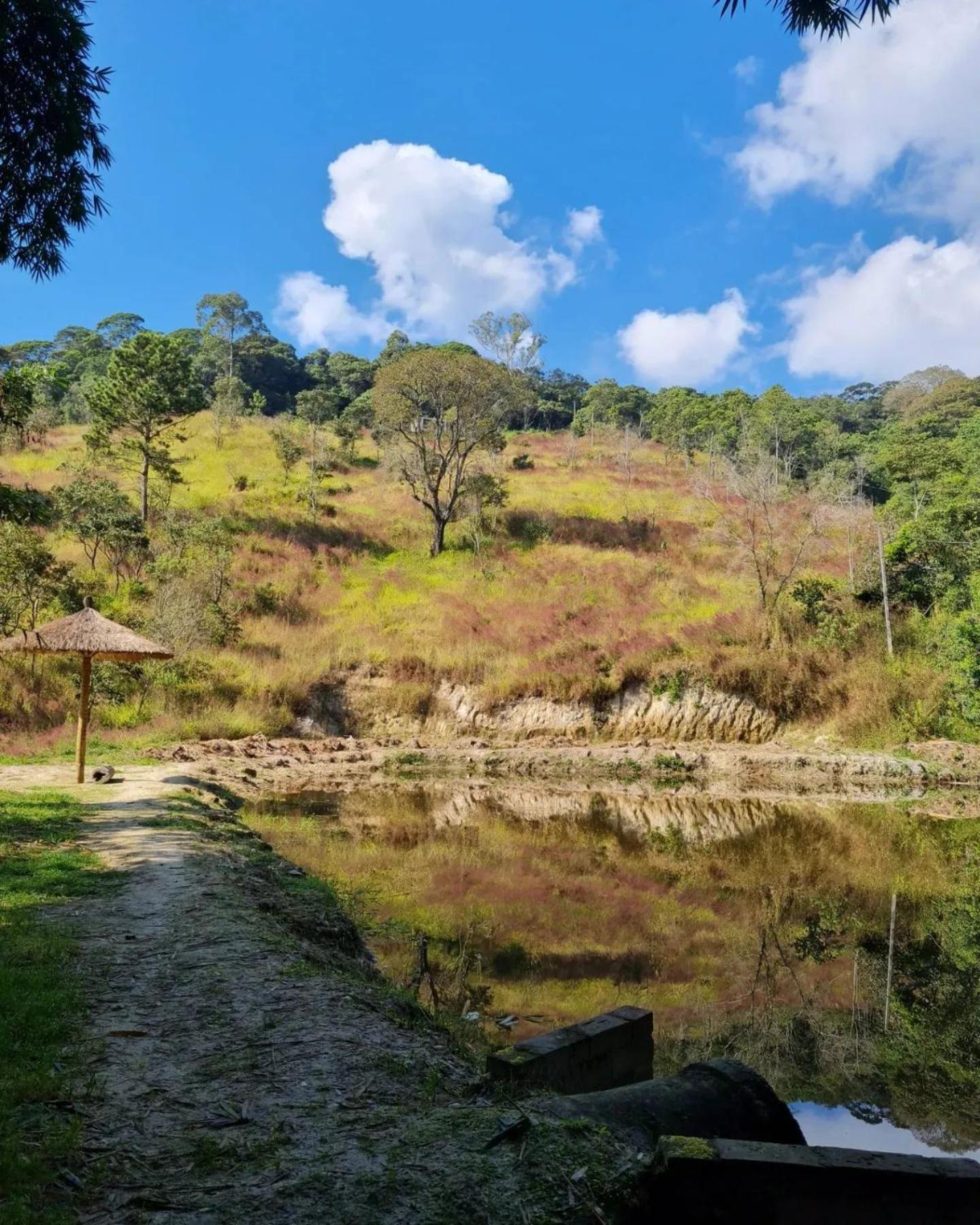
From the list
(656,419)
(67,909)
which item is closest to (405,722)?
(67,909)

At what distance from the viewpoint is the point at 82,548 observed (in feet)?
97.5

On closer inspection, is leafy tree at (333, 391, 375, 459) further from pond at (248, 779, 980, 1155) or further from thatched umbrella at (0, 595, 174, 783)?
pond at (248, 779, 980, 1155)

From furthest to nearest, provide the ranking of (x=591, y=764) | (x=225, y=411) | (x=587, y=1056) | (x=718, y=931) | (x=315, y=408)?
(x=315, y=408), (x=225, y=411), (x=591, y=764), (x=718, y=931), (x=587, y=1056)

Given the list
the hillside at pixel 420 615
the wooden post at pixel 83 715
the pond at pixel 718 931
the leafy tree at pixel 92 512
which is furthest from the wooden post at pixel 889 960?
the leafy tree at pixel 92 512

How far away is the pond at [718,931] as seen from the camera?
579 centimetres

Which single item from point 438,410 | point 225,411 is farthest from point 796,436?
point 225,411

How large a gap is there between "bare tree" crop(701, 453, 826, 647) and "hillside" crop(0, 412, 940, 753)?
1.79 feet

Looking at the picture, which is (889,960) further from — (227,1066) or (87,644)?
(87,644)

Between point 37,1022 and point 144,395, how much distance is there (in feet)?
98.4

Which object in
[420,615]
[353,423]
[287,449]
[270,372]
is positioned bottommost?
[420,615]

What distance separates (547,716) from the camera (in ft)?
87.2

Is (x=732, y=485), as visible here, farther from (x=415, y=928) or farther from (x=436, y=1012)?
(x=436, y=1012)

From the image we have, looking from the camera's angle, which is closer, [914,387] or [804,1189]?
[804,1189]

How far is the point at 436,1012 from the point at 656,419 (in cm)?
6927
